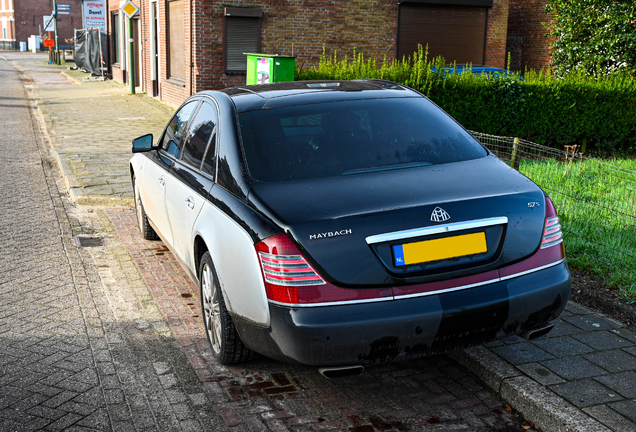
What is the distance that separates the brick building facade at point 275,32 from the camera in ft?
55.8

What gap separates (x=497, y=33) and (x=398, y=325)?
18.9m

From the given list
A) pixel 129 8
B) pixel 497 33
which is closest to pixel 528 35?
pixel 497 33

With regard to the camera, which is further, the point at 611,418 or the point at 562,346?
the point at 562,346

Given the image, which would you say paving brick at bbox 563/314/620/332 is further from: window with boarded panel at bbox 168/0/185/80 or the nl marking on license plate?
window with boarded panel at bbox 168/0/185/80

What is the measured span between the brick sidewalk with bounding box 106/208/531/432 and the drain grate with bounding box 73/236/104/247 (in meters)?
2.58

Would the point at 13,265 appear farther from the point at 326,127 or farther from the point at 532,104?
the point at 532,104

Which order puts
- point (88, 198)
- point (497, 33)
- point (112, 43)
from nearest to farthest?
point (88, 198) → point (497, 33) → point (112, 43)

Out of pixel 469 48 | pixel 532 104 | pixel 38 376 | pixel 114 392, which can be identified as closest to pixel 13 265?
pixel 38 376

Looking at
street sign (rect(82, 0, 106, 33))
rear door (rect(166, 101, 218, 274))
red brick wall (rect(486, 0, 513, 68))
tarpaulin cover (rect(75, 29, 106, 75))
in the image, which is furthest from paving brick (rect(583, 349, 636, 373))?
street sign (rect(82, 0, 106, 33))

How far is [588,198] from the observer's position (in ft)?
22.4

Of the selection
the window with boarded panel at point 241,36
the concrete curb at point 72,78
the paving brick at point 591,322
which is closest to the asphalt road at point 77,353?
the paving brick at point 591,322

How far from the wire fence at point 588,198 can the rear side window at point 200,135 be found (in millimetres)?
3206

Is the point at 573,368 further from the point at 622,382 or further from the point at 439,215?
the point at 439,215

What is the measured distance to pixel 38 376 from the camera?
387cm
